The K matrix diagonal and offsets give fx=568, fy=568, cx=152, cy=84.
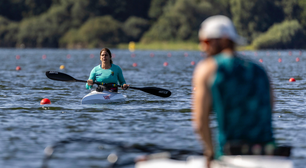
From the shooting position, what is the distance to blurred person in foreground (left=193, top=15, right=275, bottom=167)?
5.41 meters

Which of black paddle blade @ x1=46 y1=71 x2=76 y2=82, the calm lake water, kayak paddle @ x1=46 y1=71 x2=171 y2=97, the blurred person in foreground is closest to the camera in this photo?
the blurred person in foreground

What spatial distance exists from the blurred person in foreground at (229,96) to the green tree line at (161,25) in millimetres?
84400

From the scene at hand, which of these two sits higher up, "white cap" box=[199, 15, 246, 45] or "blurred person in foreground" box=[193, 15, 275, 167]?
"white cap" box=[199, 15, 246, 45]

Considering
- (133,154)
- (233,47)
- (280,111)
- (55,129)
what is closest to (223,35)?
(233,47)

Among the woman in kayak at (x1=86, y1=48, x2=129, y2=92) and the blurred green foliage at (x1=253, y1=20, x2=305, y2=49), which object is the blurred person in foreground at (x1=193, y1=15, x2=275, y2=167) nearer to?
the woman in kayak at (x1=86, y1=48, x2=129, y2=92)

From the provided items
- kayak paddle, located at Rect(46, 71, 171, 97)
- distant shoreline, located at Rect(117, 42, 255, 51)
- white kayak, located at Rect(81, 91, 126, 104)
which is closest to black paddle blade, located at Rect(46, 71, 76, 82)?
kayak paddle, located at Rect(46, 71, 171, 97)

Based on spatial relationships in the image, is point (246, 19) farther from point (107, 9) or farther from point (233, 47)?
point (233, 47)

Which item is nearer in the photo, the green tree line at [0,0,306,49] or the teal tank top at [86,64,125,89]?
the teal tank top at [86,64,125,89]

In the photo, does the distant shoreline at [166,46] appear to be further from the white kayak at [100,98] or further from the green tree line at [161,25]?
the white kayak at [100,98]

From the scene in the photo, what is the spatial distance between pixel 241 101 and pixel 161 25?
9771 cm

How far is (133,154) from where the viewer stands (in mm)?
9547

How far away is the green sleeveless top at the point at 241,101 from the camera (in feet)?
18.0

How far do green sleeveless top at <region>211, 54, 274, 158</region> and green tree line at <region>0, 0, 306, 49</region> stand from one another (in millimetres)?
84375

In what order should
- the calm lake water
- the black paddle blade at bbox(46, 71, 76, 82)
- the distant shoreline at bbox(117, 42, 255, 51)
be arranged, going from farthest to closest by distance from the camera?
the distant shoreline at bbox(117, 42, 255, 51), the black paddle blade at bbox(46, 71, 76, 82), the calm lake water
